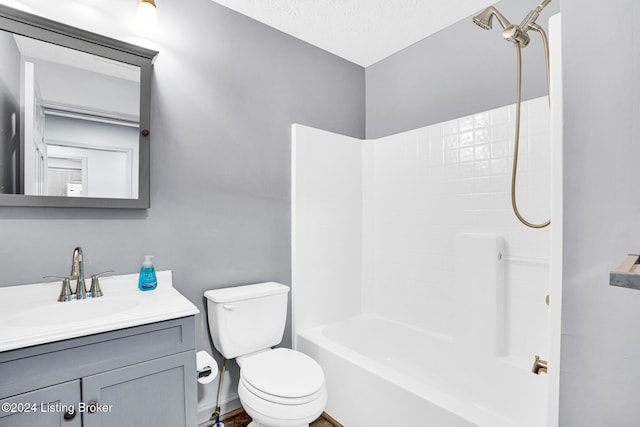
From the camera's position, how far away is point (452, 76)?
2195 millimetres

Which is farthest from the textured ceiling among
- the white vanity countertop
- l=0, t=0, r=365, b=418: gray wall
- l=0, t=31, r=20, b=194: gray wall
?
the white vanity countertop

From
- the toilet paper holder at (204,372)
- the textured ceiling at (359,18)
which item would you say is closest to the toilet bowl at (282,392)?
the toilet paper holder at (204,372)

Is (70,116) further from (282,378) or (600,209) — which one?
(600,209)

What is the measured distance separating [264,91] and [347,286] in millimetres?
1578

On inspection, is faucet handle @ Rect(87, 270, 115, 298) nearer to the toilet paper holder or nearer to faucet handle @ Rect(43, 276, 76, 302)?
faucet handle @ Rect(43, 276, 76, 302)

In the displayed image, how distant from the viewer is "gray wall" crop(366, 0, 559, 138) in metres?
1.84

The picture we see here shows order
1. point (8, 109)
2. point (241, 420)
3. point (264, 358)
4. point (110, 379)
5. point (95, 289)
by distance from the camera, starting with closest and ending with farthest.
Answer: point (110, 379) → point (8, 109) → point (95, 289) → point (264, 358) → point (241, 420)

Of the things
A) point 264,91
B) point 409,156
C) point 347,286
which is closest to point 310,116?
point 264,91

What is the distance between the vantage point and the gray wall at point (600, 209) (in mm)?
606

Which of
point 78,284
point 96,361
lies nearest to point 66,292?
point 78,284

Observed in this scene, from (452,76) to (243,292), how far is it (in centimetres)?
200

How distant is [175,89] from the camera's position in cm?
179

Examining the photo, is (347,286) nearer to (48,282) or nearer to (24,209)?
(48,282)

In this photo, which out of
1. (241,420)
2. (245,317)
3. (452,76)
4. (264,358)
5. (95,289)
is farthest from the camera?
(452,76)
